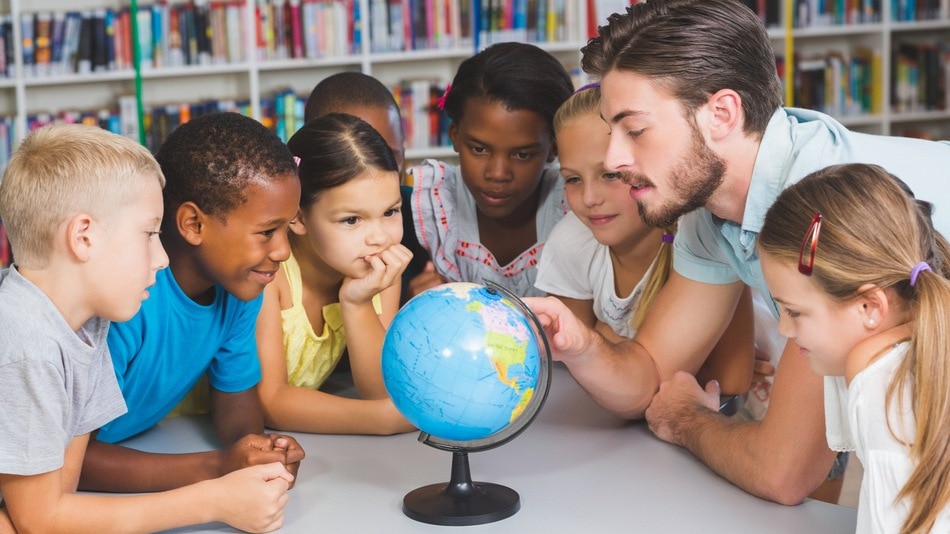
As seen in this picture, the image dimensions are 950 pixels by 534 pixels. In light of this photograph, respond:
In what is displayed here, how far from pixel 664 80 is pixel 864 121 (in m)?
4.90

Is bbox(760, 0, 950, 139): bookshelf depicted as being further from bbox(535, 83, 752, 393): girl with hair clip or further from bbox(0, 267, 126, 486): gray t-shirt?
bbox(0, 267, 126, 486): gray t-shirt

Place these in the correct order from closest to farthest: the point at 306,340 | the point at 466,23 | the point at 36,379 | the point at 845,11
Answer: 1. the point at 36,379
2. the point at 306,340
3. the point at 466,23
4. the point at 845,11

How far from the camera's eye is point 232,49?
569cm

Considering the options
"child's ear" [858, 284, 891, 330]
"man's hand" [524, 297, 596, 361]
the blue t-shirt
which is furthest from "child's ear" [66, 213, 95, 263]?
"child's ear" [858, 284, 891, 330]

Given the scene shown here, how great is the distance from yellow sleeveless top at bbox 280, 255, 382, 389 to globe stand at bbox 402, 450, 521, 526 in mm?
696

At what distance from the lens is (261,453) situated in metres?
1.94

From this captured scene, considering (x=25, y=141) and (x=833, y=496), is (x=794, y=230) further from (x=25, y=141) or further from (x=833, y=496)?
(x=833, y=496)

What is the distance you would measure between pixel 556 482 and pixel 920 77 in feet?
18.2

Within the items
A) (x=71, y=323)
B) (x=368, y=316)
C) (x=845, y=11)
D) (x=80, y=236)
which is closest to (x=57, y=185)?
(x=80, y=236)

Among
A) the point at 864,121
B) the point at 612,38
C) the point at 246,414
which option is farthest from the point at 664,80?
the point at 864,121

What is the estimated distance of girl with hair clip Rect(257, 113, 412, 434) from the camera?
2.25 m

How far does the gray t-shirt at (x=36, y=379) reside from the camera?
1592mm

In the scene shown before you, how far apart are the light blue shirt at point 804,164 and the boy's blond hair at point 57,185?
46.2 inches

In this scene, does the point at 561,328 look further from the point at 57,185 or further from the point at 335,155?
the point at 57,185
